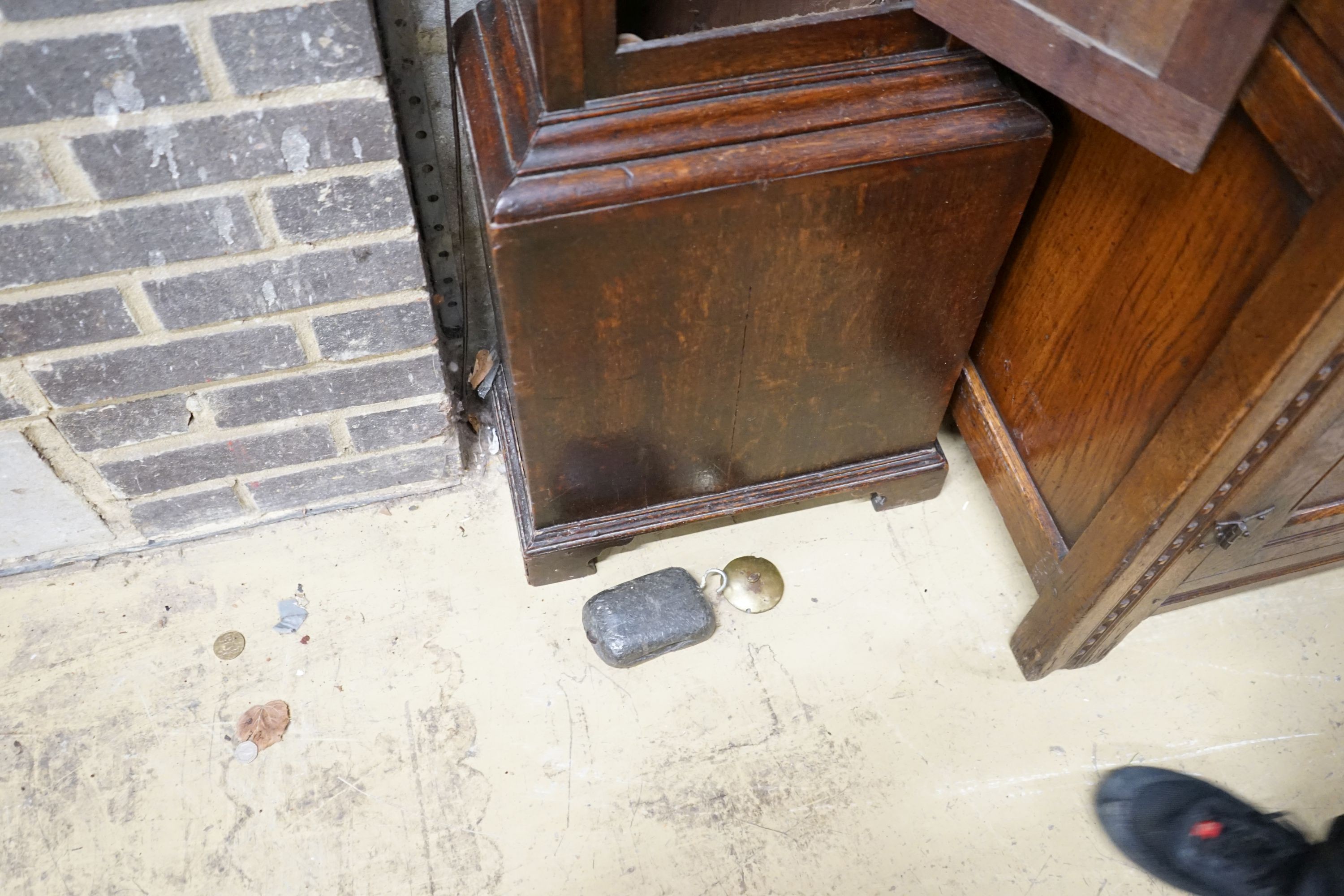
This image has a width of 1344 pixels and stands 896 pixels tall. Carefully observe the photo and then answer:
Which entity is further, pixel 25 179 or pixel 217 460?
pixel 217 460

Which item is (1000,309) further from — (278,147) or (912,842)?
(278,147)

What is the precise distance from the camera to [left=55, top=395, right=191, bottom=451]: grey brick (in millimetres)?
1282

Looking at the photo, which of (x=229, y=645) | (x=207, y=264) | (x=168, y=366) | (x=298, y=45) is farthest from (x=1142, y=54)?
(x=229, y=645)

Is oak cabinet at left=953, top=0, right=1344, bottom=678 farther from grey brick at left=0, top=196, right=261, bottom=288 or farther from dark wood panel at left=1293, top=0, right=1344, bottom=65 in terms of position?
grey brick at left=0, top=196, right=261, bottom=288

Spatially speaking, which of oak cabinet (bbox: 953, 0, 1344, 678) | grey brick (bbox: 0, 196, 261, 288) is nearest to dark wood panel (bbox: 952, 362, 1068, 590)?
oak cabinet (bbox: 953, 0, 1344, 678)

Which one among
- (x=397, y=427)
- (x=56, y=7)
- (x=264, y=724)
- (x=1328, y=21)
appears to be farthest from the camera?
(x=397, y=427)

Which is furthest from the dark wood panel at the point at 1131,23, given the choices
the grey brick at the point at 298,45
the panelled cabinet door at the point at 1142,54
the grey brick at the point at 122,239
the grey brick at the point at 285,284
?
the grey brick at the point at 122,239

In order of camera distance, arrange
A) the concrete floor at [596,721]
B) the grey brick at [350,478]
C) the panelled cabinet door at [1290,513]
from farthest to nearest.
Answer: the grey brick at [350,478] → the concrete floor at [596,721] → the panelled cabinet door at [1290,513]

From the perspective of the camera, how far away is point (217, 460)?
141 cm

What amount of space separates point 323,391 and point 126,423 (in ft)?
0.84

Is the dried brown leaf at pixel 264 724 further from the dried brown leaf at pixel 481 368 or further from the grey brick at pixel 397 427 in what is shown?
Result: the dried brown leaf at pixel 481 368

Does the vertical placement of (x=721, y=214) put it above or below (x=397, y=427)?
above

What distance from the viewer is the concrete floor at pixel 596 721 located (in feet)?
4.17

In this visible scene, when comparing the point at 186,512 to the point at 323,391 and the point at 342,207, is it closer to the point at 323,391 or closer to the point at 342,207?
the point at 323,391
